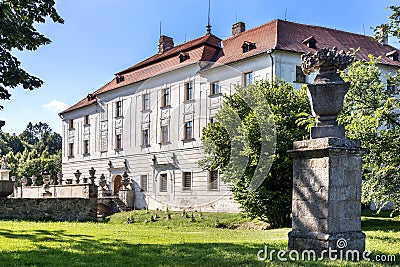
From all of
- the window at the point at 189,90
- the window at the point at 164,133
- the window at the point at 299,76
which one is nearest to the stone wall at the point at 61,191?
the window at the point at 164,133

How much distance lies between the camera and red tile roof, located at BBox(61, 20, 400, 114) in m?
29.4

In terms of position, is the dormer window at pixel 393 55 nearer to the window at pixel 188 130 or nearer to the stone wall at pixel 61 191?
the window at pixel 188 130

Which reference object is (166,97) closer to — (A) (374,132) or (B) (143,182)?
(B) (143,182)

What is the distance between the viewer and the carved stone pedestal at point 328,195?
816cm

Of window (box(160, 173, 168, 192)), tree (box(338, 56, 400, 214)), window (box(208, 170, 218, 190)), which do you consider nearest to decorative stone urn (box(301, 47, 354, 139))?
tree (box(338, 56, 400, 214))

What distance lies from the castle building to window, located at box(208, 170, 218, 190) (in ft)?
0.21

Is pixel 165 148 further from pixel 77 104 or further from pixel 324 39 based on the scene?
pixel 77 104

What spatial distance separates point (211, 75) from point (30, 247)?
74.4ft

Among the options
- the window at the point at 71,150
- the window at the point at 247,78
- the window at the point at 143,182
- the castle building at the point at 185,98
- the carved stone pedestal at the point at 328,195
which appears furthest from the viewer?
the window at the point at 71,150


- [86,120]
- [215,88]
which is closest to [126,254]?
[215,88]

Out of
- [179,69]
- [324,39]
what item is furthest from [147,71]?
[324,39]

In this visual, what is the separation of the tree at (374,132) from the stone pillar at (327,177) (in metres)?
5.30

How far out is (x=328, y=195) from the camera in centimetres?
812

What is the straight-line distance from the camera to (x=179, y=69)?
3328cm
